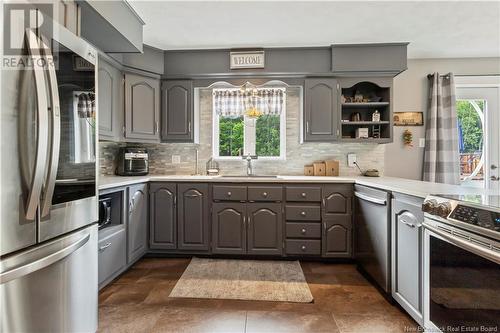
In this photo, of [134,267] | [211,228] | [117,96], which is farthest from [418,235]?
[117,96]

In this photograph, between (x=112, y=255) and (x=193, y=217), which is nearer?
(x=112, y=255)

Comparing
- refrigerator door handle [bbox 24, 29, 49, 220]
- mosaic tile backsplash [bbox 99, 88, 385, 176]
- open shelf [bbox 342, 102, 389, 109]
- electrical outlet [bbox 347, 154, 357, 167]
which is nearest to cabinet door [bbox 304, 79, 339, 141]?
open shelf [bbox 342, 102, 389, 109]

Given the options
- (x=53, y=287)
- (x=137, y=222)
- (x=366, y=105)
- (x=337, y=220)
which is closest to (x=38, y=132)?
(x=53, y=287)

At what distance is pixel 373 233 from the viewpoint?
2.28 meters

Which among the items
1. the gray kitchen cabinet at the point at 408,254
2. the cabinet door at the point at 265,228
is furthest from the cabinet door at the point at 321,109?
the gray kitchen cabinet at the point at 408,254

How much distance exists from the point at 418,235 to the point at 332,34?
213 cm

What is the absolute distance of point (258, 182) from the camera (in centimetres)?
286

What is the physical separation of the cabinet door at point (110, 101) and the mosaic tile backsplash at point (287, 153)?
615 mm

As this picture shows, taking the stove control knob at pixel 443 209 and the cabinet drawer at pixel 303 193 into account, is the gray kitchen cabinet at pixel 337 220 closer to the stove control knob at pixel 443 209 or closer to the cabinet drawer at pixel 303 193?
the cabinet drawer at pixel 303 193

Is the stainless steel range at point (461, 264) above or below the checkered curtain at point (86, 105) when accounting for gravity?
below

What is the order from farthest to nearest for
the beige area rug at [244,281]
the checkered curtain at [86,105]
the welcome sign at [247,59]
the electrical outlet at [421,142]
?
the electrical outlet at [421,142]
the welcome sign at [247,59]
the beige area rug at [244,281]
the checkered curtain at [86,105]

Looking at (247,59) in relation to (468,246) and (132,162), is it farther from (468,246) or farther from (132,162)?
(468,246)

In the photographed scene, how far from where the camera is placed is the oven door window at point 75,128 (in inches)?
46.9

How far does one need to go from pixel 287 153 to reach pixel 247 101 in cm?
87
